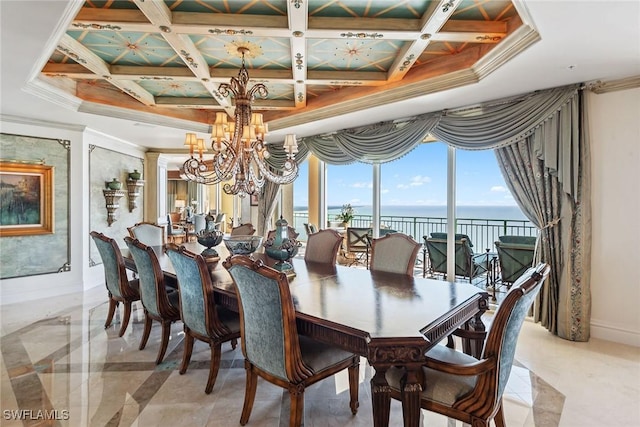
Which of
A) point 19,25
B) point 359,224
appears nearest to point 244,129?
point 19,25

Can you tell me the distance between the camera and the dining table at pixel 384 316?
1.39 metres

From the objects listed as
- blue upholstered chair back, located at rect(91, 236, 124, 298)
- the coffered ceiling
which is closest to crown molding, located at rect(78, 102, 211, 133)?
the coffered ceiling

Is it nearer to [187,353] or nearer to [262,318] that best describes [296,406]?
[262,318]

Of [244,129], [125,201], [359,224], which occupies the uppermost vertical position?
[244,129]

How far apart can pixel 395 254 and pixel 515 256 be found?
1733 millimetres

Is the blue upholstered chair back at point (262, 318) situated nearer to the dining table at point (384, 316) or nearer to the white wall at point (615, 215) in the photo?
the dining table at point (384, 316)

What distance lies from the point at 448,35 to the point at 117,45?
275 centimetres

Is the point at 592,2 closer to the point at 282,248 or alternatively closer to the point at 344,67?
the point at 344,67

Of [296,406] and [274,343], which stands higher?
[274,343]

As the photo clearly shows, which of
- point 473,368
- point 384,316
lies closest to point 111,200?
point 384,316

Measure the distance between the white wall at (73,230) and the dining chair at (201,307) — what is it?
3467 millimetres

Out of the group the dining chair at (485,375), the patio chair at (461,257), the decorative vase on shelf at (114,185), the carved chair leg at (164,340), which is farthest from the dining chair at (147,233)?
the dining chair at (485,375)

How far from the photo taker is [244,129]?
3.14 meters

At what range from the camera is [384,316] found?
165 cm
